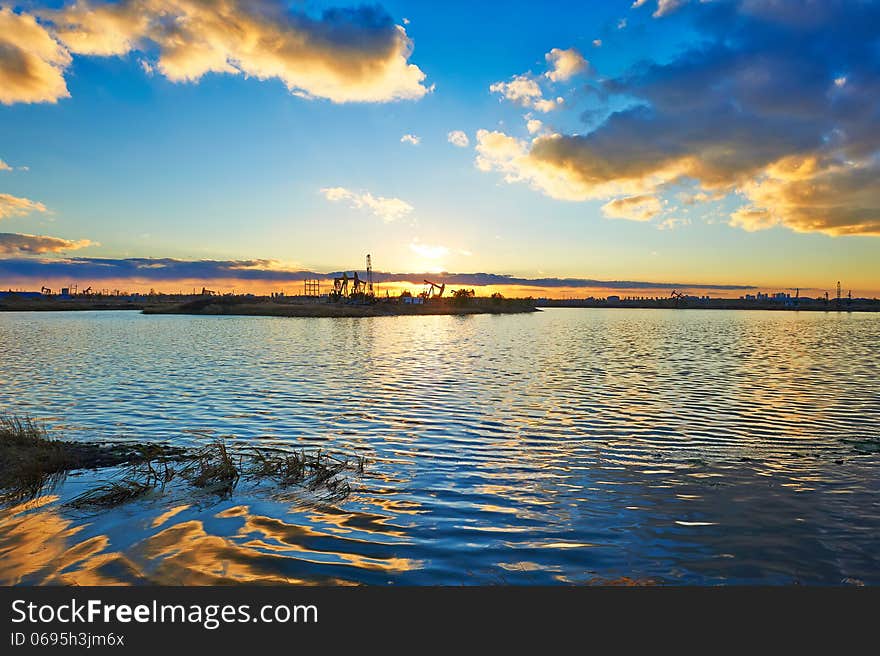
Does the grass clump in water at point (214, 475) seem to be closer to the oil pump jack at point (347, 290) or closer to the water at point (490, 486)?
the water at point (490, 486)

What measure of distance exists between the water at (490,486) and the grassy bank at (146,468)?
0.53 m

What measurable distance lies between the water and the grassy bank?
0.53 m

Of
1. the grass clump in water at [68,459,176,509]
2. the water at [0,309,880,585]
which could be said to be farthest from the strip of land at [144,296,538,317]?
the grass clump in water at [68,459,176,509]

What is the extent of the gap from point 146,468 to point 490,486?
8294mm

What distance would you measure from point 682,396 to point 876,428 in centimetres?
721

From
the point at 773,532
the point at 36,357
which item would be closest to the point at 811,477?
the point at 773,532

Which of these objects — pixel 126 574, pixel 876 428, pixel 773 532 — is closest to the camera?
pixel 126 574

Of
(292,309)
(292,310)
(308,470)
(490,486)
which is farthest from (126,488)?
(292,309)

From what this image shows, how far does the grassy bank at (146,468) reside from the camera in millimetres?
10773

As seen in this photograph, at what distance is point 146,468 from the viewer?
1235cm

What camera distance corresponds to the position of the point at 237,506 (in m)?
10.1

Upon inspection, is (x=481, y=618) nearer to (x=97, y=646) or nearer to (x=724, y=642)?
(x=724, y=642)

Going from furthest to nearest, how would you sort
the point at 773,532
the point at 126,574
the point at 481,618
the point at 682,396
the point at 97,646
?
1. the point at 682,396
2. the point at 773,532
3. the point at 126,574
4. the point at 481,618
5. the point at 97,646

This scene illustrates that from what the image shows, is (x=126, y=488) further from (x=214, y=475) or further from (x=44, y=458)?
(x=44, y=458)
